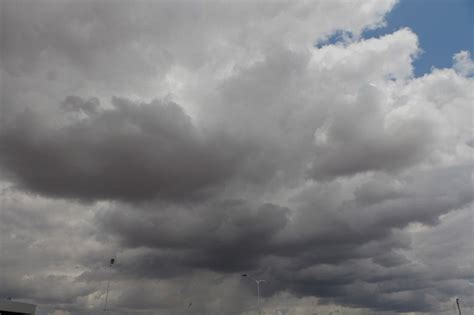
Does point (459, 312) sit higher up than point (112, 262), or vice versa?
point (112, 262)

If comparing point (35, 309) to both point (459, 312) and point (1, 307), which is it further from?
point (459, 312)

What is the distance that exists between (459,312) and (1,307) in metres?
137

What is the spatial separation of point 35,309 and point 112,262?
36540mm

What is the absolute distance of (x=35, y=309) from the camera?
167375 millimetres

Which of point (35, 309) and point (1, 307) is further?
point (35, 309)

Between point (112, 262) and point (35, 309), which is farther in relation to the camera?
point (35, 309)

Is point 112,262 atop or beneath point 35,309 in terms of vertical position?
atop

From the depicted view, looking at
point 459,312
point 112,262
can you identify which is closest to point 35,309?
point 112,262

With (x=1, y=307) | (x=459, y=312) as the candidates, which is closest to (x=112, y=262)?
(x=1, y=307)

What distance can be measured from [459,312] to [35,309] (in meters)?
136

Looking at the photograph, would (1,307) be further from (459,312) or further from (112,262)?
(459,312)

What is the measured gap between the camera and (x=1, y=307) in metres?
146

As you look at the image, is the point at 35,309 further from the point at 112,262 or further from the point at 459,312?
the point at 459,312

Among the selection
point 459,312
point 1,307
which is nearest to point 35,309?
point 1,307
